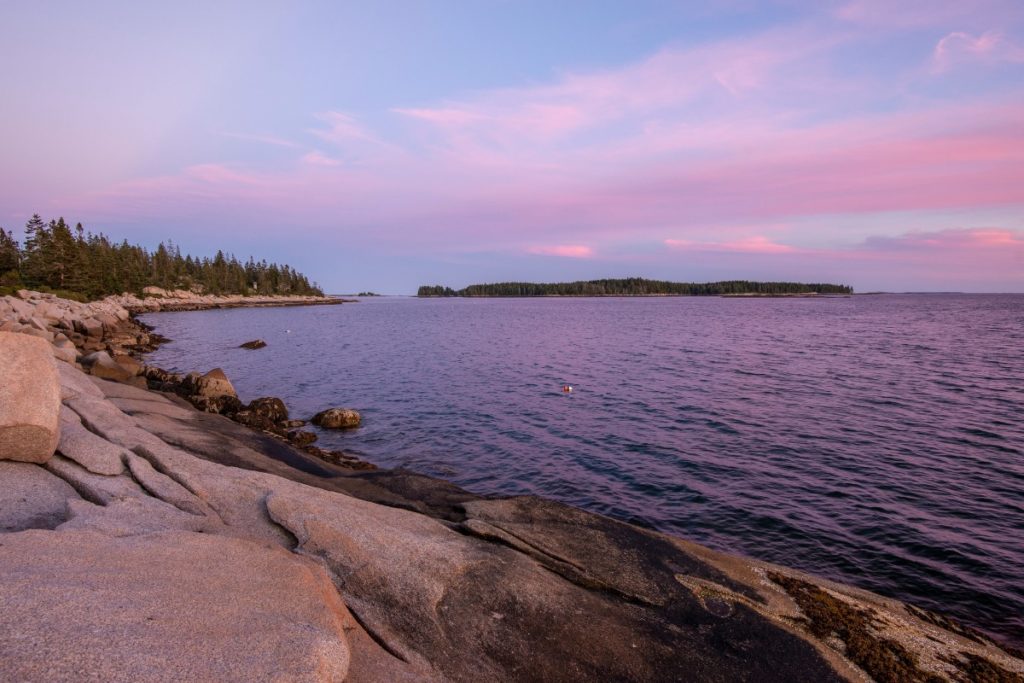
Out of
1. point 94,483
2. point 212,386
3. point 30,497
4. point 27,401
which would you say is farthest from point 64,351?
point 30,497

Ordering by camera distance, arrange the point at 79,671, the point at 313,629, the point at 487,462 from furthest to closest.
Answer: the point at 487,462
the point at 313,629
the point at 79,671

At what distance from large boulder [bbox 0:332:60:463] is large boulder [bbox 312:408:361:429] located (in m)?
16.2

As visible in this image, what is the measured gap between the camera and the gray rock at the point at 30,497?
332 inches

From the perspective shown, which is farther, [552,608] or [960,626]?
[960,626]

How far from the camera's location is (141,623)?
5.57m

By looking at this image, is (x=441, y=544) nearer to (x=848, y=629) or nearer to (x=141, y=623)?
(x=141, y=623)

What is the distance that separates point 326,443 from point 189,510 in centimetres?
1488

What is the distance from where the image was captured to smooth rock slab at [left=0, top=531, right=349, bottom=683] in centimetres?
492

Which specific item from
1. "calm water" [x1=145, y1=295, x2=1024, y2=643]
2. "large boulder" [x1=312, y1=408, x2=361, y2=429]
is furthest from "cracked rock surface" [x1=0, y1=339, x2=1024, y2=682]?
"large boulder" [x1=312, y1=408, x2=361, y2=429]

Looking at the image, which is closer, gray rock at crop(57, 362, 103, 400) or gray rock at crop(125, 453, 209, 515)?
gray rock at crop(125, 453, 209, 515)

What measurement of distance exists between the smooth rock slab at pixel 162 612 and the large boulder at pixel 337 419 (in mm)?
19539

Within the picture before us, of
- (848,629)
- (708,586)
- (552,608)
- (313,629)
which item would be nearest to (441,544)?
(552,608)

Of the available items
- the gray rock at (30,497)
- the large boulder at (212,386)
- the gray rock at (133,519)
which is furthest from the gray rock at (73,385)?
the large boulder at (212,386)

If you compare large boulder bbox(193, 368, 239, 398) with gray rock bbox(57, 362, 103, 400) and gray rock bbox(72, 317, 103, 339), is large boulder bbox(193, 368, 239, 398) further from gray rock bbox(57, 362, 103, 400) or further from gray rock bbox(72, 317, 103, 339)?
gray rock bbox(72, 317, 103, 339)
